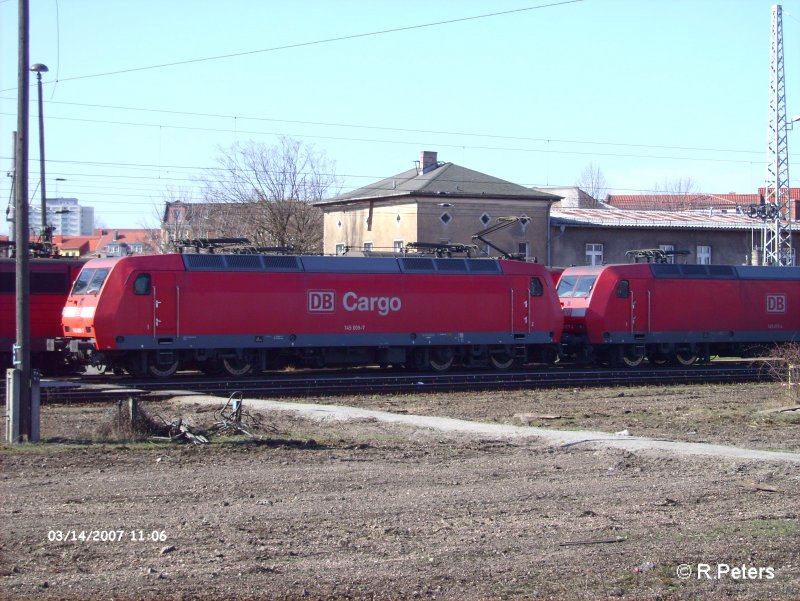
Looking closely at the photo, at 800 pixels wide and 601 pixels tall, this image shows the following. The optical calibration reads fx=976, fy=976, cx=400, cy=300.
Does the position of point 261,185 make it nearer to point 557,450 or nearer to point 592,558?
point 557,450

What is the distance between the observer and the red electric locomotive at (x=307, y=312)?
78.6 feet

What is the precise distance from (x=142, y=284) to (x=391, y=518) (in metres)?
16.2

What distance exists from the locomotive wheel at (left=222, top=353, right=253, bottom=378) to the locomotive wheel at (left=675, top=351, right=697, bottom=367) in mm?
14514

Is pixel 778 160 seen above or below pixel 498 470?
above

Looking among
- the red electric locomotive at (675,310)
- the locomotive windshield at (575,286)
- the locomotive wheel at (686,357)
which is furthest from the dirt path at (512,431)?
the locomotive wheel at (686,357)

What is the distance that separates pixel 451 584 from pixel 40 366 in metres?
22.5

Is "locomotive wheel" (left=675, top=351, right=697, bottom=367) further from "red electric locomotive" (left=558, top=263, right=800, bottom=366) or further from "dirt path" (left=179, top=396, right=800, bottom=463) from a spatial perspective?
"dirt path" (left=179, top=396, right=800, bottom=463)

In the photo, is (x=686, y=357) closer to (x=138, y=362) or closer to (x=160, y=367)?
(x=160, y=367)

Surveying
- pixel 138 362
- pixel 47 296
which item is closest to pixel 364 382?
pixel 138 362

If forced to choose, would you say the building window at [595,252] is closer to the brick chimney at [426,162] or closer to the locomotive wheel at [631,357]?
the brick chimney at [426,162]

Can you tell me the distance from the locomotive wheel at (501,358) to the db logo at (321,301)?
215 inches

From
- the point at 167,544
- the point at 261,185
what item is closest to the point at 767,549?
the point at 167,544

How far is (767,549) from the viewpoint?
835cm

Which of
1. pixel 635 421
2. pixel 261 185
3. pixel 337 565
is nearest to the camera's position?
pixel 337 565
